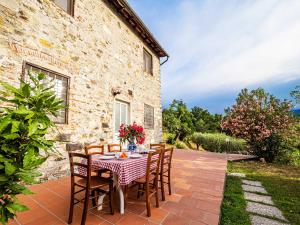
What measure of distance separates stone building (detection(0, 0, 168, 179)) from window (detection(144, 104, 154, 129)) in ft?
0.15

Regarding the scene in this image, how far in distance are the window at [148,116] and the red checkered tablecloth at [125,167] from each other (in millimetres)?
5064

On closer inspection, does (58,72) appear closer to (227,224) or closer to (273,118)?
(227,224)

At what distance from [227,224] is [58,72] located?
4.16 metres

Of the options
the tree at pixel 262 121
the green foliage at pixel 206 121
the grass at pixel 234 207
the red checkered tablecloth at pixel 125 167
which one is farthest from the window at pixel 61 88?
the green foliage at pixel 206 121

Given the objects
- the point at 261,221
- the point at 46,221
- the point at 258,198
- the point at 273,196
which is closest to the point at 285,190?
the point at 273,196

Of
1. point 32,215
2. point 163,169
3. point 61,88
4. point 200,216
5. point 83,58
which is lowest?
point 200,216

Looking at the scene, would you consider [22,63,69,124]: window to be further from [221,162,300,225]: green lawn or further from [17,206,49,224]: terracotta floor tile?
[221,162,300,225]: green lawn

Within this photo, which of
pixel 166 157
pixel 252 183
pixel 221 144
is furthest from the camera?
pixel 221 144

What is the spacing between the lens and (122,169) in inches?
90.4

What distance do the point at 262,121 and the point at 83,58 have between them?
7530 millimetres

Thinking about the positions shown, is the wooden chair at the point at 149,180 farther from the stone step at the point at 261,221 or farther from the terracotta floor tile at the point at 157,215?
the stone step at the point at 261,221

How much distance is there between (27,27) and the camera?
338 cm

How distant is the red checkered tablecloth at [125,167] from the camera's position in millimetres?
2291

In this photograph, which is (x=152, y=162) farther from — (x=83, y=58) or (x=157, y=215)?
(x=83, y=58)
